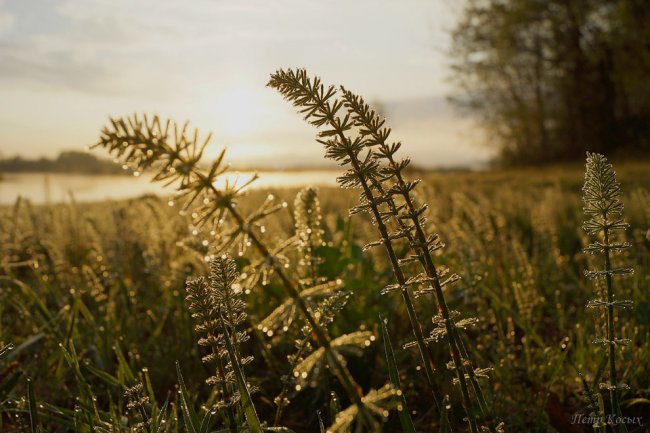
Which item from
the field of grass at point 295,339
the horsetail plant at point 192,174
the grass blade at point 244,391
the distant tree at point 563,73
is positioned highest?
the distant tree at point 563,73

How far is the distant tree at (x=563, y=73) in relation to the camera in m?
27.9

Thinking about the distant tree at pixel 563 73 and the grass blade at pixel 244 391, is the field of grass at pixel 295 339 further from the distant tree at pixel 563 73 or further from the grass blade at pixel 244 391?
the distant tree at pixel 563 73

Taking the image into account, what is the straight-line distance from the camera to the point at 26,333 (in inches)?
131

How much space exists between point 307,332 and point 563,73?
32077 mm

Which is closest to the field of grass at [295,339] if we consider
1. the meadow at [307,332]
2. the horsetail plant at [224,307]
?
the meadow at [307,332]

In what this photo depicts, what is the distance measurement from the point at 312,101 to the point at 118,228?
3884mm

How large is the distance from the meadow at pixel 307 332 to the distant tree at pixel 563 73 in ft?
89.0

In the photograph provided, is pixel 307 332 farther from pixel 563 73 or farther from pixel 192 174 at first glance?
pixel 563 73

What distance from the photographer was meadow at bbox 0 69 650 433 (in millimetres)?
972

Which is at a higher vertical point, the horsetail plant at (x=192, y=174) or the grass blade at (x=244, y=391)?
the horsetail plant at (x=192, y=174)

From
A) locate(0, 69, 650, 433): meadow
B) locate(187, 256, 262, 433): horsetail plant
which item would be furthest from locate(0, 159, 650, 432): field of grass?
locate(187, 256, 262, 433): horsetail plant

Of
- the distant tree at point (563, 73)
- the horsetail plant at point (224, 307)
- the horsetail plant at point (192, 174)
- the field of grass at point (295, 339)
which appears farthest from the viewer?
the distant tree at point (563, 73)

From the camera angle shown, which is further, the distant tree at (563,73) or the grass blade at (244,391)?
the distant tree at (563,73)

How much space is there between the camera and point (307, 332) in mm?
1807
